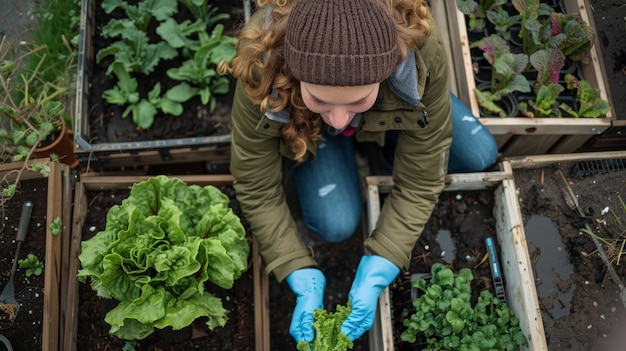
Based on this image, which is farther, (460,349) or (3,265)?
(3,265)

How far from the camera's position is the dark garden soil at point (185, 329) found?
2.21 m

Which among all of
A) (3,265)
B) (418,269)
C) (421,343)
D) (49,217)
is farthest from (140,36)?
(421,343)

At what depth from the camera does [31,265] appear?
222 centimetres

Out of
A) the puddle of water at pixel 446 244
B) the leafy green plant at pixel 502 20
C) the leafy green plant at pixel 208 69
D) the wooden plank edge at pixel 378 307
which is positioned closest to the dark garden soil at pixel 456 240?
the puddle of water at pixel 446 244

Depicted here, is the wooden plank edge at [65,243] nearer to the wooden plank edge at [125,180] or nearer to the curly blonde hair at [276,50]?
the wooden plank edge at [125,180]

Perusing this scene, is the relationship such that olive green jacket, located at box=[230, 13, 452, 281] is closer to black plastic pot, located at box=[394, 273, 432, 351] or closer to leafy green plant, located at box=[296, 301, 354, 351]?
black plastic pot, located at box=[394, 273, 432, 351]

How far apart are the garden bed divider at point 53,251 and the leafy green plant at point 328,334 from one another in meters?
0.95

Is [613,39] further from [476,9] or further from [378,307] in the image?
[378,307]

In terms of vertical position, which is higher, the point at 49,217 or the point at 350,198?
the point at 350,198

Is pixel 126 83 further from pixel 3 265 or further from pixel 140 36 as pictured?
pixel 3 265

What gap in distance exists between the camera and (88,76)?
2.72 meters

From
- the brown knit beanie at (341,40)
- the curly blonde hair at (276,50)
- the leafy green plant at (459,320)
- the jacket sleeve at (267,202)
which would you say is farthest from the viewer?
the jacket sleeve at (267,202)

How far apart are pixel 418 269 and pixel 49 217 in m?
1.53

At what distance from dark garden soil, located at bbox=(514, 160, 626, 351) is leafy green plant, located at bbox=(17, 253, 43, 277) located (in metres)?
2.01
